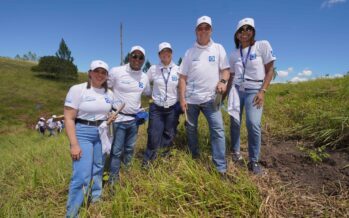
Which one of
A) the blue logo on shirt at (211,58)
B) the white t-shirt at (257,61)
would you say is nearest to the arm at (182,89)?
the blue logo on shirt at (211,58)

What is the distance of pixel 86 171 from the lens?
3.49 metres

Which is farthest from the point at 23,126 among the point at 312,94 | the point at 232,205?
the point at 232,205

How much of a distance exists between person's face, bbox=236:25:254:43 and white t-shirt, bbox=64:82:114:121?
1879mm

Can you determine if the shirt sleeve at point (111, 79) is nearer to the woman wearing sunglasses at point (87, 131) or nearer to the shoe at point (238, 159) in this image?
the woman wearing sunglasses at point (87, 131)

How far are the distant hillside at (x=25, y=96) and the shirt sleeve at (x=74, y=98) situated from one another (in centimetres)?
2809

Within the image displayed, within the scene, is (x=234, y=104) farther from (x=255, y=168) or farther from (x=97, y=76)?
(x=97, y=76)

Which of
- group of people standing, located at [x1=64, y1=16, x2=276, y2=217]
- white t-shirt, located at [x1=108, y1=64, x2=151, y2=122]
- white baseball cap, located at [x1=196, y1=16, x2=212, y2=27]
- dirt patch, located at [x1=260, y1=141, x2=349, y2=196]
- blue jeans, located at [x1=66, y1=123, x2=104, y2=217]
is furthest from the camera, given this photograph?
white t-shirt, located at [x1=108, y1=64, x2=151, y2=122]

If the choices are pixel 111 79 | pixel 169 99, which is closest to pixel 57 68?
pixel 111 79

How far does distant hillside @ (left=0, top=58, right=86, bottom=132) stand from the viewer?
34737mm

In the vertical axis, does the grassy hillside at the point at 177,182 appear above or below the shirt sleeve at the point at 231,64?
below

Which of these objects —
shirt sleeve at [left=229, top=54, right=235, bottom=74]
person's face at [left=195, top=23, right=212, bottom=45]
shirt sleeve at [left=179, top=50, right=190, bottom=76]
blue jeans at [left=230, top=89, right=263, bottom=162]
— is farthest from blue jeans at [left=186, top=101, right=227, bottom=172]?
person's face at [left=195, top=23, right=212, bottom=45]

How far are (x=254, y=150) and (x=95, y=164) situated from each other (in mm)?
1999

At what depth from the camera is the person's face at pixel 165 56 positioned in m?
4.32

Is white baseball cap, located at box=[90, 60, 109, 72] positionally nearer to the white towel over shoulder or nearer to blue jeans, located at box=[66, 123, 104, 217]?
blue jeans, located at box=[66, 123, 104, 217]
